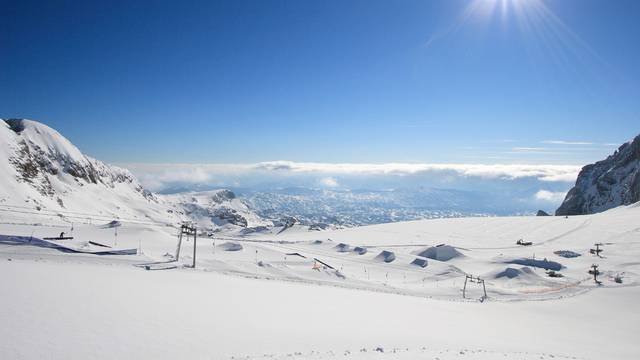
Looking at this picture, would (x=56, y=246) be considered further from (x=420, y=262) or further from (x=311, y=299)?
(x=420, y=262)

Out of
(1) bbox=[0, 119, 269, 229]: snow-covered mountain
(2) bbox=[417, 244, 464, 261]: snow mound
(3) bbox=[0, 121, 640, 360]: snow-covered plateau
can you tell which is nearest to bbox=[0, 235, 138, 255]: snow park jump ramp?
(3) bbox=[0, 121, 640, 360]: snow-covered plateau

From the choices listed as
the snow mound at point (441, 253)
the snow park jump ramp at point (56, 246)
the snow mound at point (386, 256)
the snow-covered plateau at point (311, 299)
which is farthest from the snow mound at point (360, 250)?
the snow park jump ramp at point (56, 246)

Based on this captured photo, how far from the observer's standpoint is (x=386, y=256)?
2534 inches

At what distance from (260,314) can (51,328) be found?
35.1ft

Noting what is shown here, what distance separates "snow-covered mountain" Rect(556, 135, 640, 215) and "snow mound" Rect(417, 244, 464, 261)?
119127 millimetres

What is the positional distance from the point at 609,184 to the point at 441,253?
484 ft

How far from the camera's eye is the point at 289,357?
16.0 m

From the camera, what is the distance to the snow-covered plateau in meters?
16.6

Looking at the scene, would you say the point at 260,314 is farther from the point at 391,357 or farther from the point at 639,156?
the point at 639,156

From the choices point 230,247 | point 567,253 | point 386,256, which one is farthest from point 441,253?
point 230,247

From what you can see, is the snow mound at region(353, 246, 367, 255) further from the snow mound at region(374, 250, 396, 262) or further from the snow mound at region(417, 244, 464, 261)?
the snow mound at region(417, 244, 464, 261)

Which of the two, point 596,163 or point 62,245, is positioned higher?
point 596,163

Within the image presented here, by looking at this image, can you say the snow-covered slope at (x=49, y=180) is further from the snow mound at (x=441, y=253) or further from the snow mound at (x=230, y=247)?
the snow mound at (x=441, y=253)

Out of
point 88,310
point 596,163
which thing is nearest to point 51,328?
point 88,310
